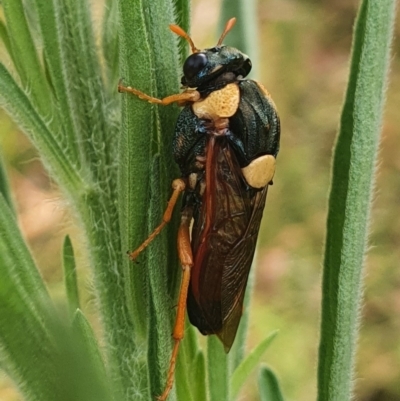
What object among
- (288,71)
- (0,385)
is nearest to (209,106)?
(0,385)

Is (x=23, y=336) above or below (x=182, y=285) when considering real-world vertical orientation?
above

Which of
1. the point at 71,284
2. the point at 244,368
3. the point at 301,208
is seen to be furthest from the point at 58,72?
the point at 301,208

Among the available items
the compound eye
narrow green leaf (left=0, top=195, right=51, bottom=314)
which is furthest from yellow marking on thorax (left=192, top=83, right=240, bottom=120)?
narrow green leaf (left=0, top=195, right=51, bottom=314)

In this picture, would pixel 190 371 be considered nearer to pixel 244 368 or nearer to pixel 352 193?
pixel 244 368

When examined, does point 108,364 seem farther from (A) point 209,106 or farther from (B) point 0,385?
(B) point 0,385

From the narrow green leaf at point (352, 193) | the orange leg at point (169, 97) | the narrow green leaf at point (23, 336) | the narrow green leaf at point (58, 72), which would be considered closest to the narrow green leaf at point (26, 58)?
the narrow green leaf at point (58, 72)

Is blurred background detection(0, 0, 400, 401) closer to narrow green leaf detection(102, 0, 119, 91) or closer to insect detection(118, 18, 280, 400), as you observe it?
insect detection(118, 18, 280, 400)

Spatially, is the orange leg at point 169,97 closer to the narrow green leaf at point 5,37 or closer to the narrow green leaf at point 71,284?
the narrow green leaf at point 5,37
